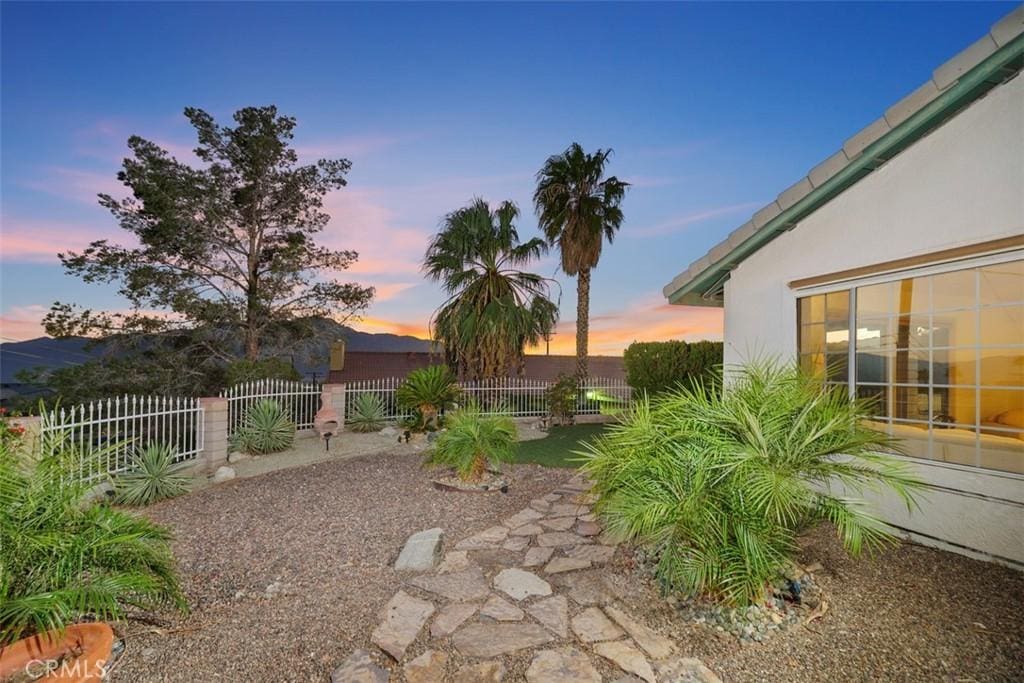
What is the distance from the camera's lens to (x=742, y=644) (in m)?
2.79

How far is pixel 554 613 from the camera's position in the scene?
10.7 feet

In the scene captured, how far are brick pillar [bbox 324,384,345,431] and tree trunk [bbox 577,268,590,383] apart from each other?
24.8 ft

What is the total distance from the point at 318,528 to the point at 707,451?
3.88 m

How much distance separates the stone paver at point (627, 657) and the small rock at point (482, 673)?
575mm

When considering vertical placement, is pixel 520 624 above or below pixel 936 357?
below

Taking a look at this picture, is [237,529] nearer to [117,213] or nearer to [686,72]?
[686,72]

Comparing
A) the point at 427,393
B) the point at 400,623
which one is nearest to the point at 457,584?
the point at 400,623

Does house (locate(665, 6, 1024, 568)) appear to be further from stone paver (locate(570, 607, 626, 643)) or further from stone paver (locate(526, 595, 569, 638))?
stone paver (locate(526, 595, 569, 638))

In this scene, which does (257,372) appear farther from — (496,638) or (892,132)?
(892,132)

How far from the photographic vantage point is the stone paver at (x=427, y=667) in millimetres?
2588

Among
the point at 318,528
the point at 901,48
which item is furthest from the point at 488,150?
the point at 318,528

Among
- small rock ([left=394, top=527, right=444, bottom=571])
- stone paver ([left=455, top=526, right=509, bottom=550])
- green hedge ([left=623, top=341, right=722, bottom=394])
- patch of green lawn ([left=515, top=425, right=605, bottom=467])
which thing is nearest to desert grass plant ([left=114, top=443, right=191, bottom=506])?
small rock ([left=394, top=527, right=444, bottom=571])

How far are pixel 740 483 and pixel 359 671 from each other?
91.4 inches

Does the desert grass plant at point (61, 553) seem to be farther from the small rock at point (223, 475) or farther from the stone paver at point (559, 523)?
the small rock at point (223, 475)
